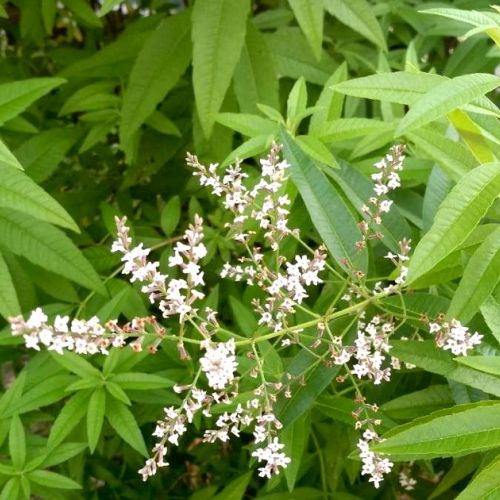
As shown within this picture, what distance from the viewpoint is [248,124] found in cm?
158

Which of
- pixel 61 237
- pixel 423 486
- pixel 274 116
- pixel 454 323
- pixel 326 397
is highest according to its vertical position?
pixel 274 116

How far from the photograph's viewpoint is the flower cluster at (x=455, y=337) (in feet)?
3.69

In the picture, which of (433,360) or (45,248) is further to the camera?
(45,248)

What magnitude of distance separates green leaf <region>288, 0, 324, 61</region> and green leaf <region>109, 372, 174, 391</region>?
2.37ft

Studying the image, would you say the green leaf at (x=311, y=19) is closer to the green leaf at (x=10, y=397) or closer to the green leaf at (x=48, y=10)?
the green leaf at (x=48, y=10)

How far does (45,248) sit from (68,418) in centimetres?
34

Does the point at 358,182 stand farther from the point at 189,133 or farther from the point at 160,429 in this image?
the point at 189,133

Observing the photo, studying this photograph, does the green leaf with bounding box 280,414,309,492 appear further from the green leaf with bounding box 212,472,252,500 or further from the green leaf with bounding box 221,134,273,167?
the green leaf with bounding box 221,134,273,167

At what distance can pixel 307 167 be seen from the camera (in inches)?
52.4

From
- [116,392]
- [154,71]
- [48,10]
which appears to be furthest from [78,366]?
[48,10]

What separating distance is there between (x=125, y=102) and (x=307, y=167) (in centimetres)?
64

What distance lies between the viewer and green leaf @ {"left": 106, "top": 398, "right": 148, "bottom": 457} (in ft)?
5.02

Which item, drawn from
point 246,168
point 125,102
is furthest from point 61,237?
point 246,168

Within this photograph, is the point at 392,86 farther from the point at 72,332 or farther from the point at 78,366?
the point at 78,366
